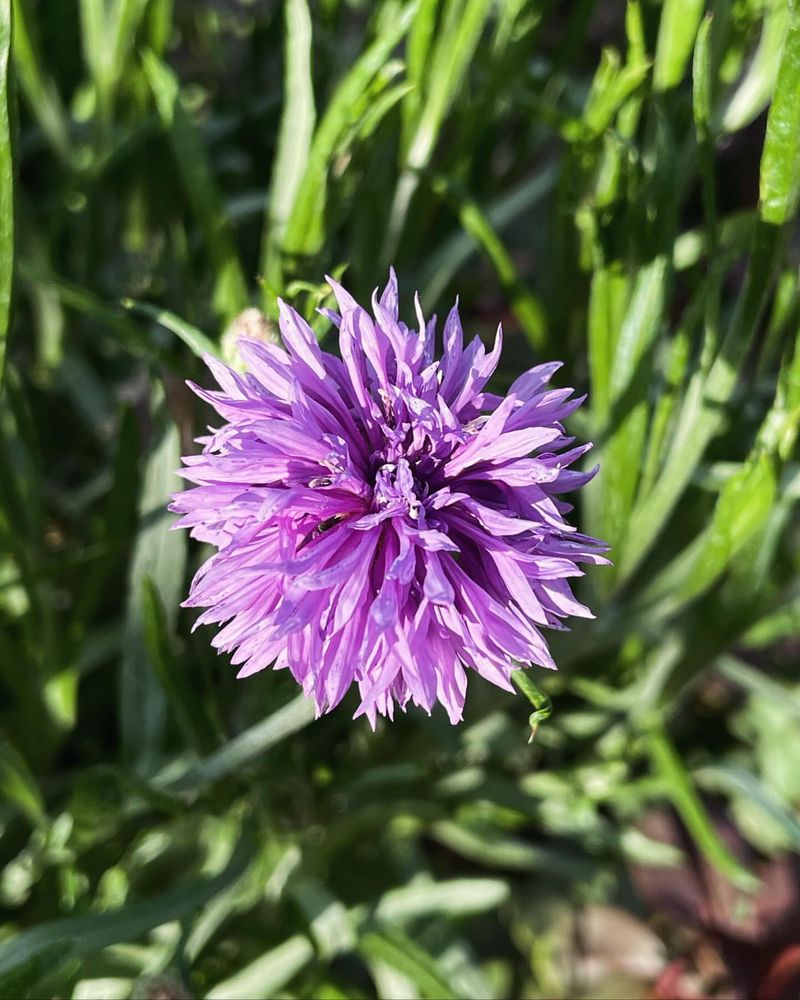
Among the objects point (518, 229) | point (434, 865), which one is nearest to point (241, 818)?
point (434, 865)

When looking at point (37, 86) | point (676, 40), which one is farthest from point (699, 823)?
point (37, 86)

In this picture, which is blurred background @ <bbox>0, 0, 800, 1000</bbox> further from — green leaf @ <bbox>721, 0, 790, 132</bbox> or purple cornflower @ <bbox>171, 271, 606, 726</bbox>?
purple cornflower @ <bbox>171, 271, 606, 726</bbox>

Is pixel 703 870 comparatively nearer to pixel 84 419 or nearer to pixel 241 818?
pixel 241 818

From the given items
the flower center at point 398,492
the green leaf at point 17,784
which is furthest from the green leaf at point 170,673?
the flower center at point 398,492

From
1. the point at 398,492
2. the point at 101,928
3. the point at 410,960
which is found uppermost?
the point at 398,492

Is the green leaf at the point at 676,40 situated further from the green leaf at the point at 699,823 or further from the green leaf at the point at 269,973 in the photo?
the green leaf at the point at 269,973

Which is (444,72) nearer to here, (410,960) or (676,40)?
(676,40)

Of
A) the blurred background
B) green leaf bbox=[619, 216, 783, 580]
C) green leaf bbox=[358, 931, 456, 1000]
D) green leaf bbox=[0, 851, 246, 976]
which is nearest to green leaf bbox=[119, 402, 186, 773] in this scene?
the blurred background

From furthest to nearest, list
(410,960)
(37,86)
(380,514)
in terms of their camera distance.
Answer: (37,86) < (410,960) < (380,514)
